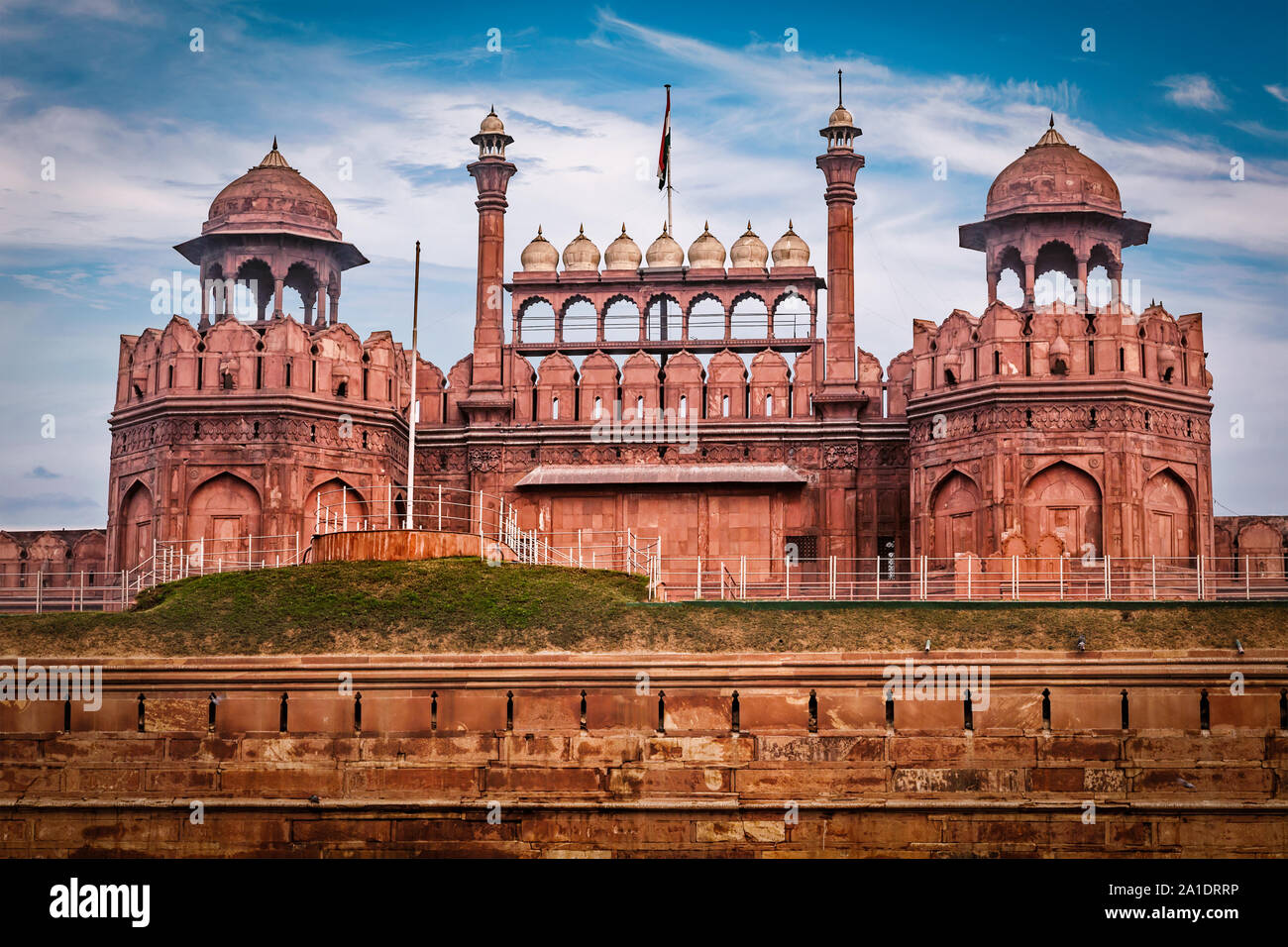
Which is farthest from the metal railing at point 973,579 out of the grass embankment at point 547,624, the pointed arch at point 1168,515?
the grass embankment at point 547,624

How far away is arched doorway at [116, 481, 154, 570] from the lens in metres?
48.9

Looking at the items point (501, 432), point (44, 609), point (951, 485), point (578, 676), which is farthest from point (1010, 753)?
point (44, 609)

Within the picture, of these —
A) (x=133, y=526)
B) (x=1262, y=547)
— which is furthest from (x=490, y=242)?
(x=1262, y=547)

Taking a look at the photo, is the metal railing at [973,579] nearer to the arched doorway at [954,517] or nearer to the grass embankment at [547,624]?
the arched doorway at [954,517]

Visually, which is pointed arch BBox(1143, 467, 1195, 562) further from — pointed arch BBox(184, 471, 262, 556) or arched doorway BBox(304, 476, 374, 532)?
pointed arch BBox(184, 471, 262, 556)

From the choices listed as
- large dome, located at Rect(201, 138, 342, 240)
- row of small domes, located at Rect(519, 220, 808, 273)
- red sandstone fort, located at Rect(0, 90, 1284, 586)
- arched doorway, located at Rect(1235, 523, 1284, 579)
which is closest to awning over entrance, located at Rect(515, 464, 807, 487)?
red sandstone fort, located at Rect(0, 90, 1284, 586)

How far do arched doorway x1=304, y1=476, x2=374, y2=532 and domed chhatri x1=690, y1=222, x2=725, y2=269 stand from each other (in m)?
11.8

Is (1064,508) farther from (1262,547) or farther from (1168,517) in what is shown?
(1262,547)

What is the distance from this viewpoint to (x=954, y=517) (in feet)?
157

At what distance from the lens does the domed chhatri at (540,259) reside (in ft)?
177

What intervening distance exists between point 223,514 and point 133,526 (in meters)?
3.18

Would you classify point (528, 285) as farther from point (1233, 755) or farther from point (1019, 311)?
point (1233, 755)

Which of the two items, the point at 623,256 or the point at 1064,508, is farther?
the point at 623,256

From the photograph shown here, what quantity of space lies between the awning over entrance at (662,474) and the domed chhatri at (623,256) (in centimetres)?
649
